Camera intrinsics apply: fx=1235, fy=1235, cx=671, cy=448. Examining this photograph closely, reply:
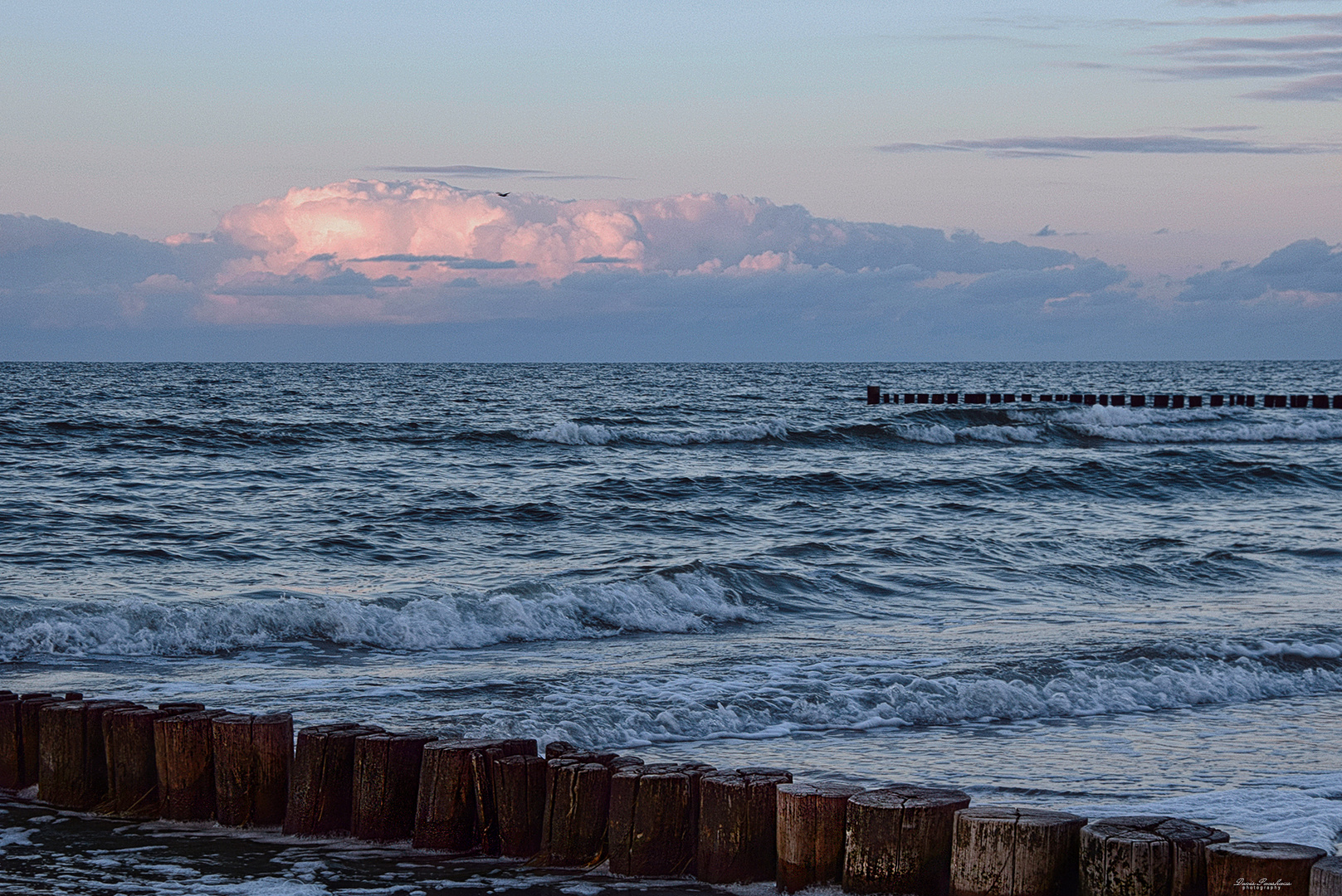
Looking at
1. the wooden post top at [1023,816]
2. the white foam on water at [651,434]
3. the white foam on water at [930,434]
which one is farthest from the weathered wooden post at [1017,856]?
the white foam on water at [930,434]

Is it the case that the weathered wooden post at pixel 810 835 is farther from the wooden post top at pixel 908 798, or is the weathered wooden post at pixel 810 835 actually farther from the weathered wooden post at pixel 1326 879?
the weathered wooden post at pixel 1326 879

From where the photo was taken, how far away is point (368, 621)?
11508 mm

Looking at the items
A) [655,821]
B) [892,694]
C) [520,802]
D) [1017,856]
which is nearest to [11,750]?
[520,802]

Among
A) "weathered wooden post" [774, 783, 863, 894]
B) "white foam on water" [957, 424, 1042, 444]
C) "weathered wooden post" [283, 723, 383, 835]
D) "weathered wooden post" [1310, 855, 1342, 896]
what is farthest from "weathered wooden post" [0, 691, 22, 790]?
"white foam on water" [957, 424, 1042, 444]

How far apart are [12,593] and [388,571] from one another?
394cm

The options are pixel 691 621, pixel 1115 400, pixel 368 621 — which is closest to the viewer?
pixel 368 621

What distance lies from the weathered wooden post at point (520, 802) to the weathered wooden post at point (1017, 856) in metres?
1.79

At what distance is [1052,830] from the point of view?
15.0ft

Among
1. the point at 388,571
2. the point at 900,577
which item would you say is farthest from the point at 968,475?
the point at 388,571

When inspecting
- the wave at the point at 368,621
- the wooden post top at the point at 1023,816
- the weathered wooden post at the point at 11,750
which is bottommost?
the wave at the point at 368,621

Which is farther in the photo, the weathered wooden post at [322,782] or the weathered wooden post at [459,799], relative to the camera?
the weathered wooden post at [322,782]

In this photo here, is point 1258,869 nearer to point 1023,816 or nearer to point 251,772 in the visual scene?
point 1023,816

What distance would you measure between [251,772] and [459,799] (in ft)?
3.44

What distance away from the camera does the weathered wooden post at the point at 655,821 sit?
5.08m
